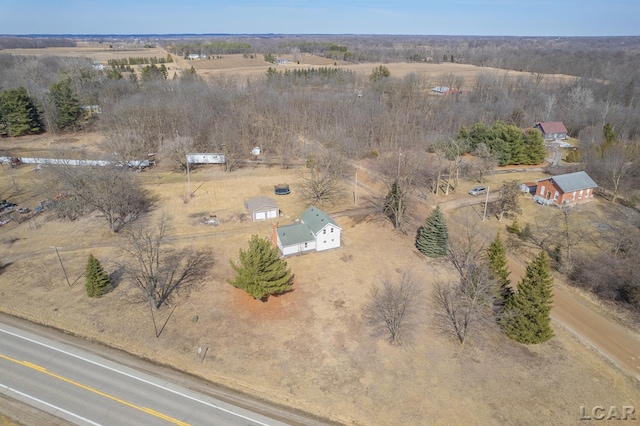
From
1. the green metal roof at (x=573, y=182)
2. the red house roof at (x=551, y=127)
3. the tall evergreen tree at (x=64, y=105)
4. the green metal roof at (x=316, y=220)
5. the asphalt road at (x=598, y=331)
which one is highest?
the tall evergreen tree at (x=64, y=105)

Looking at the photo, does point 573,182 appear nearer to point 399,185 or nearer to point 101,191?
point 399,185

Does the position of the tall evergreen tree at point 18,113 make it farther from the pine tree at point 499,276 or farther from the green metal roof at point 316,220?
the pine tree at point 499,276

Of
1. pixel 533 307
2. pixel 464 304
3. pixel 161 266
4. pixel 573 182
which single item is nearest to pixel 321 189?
pixel 161 266

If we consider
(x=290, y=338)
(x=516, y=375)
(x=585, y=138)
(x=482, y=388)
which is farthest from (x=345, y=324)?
(x=585, y=138)

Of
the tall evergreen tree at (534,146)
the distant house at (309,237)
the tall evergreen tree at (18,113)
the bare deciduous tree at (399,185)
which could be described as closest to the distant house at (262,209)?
the distant house at (309,237)

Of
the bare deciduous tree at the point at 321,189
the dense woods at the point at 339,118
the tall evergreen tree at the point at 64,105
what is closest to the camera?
the bare deciduous tree at the point at 321,189

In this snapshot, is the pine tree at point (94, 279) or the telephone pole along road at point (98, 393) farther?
the pine tree at point (94, 279)

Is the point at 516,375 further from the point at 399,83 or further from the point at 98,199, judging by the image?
the point at 399,83
